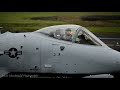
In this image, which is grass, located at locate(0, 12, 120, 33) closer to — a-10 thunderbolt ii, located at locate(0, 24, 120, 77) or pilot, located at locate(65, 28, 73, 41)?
a-10 thunderbolt ii, located at locate(0, 24, 120, 77)

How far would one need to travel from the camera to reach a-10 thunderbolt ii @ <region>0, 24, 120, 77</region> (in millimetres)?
8109

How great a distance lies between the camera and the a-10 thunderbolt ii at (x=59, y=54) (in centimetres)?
811

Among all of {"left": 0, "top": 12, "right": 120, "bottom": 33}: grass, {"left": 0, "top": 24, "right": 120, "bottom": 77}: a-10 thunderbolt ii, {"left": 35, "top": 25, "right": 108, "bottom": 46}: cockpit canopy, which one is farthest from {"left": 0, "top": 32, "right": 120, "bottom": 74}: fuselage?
{"left": 0, "top": 12, "right": 120, "bottom": 33}: grass

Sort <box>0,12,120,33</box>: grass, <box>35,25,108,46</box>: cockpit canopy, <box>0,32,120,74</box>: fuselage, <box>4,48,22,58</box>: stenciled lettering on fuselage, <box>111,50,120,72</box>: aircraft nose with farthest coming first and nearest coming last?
<box>0,12,120,33</box>: grass → <box>4,48,22,58</box>: stenciled lettering on fuselage → <box>35,25,108,46</box>: cockpit canopy → <box>0,32,120,74</box>: fuselage → <box>111,50,120,72</box>: aircraft nose

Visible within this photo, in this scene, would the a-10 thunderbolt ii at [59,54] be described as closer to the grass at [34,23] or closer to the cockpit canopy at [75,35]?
the cockpit canopy at [75,35]

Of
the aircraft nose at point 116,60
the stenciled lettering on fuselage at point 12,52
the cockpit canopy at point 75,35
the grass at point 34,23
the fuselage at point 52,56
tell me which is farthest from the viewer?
the grass at point 34,23

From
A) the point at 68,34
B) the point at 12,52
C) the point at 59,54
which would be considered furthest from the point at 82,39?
the point at 12,52

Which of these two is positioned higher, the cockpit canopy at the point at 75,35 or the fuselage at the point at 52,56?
the cockpit canopy at the point at 75,35

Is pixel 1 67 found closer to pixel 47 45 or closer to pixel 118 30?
pixel 47 45

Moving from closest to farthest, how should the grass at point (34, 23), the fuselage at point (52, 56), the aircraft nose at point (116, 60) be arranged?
the aircraft nose at point (116, 60), the fuselage at point (52, 56), the grass at point (34, 23)

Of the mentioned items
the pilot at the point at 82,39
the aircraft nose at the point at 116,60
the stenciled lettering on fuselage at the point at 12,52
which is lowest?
the aircraft nose at the point at 116,60

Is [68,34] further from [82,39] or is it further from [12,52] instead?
[12,52]

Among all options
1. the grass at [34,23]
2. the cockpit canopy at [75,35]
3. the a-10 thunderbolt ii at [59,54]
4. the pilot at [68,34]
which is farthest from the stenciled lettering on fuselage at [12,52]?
the grass at [34,23]
